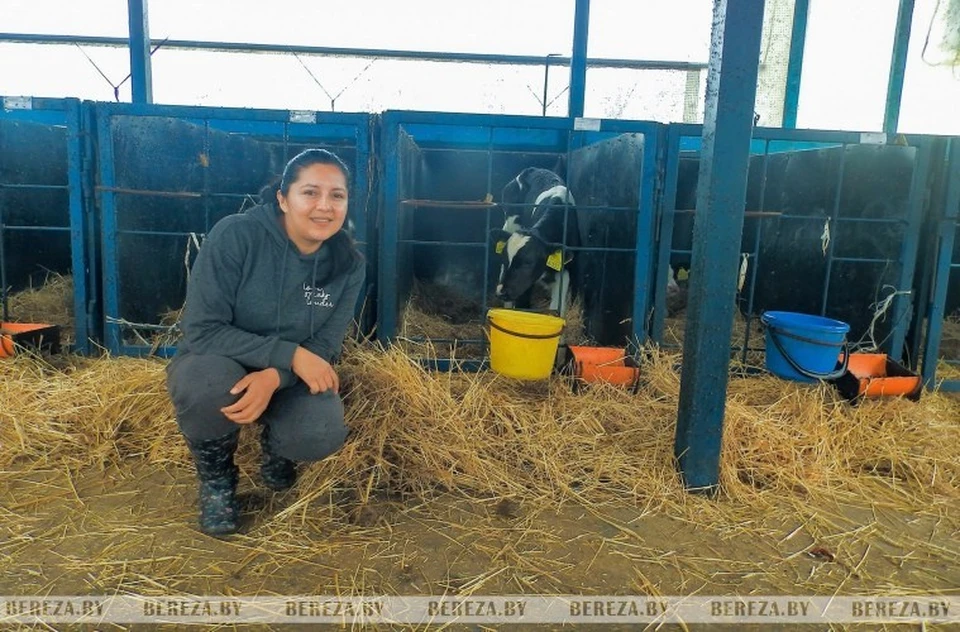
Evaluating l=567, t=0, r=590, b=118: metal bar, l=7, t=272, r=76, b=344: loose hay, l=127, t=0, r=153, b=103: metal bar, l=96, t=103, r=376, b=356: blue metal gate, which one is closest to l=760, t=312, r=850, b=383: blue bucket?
l=96, t=103, r=376, b=356: blue metal gate

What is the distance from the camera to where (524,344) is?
319 centimetres

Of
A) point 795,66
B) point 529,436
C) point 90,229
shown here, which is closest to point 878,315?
point 529,436

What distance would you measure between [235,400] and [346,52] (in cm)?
725

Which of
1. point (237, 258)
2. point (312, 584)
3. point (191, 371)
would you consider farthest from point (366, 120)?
point (312, 584)

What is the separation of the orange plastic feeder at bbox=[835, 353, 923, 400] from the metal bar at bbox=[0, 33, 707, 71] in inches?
225

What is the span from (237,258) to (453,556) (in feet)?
3.73

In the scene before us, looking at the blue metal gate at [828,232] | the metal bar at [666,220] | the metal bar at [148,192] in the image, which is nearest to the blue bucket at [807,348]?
the blue metal gate at [828,232]

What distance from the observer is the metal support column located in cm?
215

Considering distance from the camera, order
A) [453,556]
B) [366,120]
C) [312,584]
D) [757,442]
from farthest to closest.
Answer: [366,120] → [757,442] → [453,556] → [312,584]

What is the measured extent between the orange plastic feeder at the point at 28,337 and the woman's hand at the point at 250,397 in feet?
7.04

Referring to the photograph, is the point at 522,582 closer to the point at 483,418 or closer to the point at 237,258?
the point at 483,418

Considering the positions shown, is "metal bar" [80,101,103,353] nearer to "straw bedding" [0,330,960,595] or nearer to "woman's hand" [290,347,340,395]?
"straw bedding" [0,330,960,595]

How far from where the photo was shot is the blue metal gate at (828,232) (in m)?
3.66

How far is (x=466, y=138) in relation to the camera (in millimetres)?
6242
